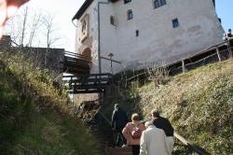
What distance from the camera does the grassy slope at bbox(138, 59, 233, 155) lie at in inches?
444

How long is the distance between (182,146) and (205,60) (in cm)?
808

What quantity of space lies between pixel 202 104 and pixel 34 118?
6.71 metres

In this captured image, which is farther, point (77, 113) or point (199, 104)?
point (199, 104)

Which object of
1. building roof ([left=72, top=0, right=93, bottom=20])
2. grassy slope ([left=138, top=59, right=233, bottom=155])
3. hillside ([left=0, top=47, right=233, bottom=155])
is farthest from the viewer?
building roof ([left=72, top=0, right=93, bottom=20])

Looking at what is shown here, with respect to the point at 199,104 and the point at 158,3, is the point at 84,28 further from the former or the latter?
the point at 199,104

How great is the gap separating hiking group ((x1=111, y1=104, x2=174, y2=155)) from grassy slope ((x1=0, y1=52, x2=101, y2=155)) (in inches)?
46.0

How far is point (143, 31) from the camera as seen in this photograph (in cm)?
3150

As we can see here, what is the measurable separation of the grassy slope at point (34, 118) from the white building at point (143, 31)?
17659 mm

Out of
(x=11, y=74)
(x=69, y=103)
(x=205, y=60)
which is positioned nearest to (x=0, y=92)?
(x=11, y=74)

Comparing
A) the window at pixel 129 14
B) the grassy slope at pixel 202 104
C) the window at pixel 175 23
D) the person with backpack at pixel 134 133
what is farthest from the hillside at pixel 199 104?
the window at pixel 129 14

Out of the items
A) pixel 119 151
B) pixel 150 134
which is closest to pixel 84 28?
pixel 119 151

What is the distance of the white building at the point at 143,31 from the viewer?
1091 inches

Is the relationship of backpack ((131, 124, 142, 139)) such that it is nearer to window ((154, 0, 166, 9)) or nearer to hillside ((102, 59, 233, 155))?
hillside ((102, 59, 233, 155))

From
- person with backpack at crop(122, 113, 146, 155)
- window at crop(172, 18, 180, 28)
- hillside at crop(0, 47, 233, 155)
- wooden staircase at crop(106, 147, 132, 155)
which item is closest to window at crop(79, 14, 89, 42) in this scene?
window at crop(172, 18, 180, 28)
